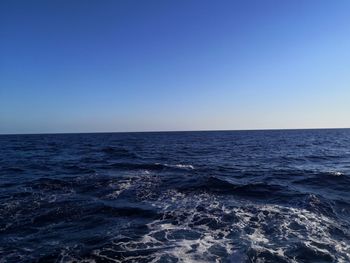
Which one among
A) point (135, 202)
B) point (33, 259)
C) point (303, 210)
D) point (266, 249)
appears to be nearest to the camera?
point (33, 259)

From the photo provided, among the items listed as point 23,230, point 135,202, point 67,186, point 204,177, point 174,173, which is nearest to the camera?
point 23,230

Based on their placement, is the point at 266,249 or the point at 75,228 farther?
the point at 75,228

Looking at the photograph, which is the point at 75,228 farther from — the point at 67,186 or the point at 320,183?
the point at 320,183

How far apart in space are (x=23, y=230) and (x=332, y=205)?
13.4m

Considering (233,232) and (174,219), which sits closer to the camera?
(233,232)

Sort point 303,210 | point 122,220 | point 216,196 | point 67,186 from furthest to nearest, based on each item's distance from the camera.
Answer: point 67,186 < point 216,196 < point 303,210 < point 122,220

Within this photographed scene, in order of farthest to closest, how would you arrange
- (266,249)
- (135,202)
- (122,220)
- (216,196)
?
(216,196) → (135,202) → (122,220) → (266,249)

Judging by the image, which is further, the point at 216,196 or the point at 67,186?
the point at 67,186

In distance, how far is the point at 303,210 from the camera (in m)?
12.5

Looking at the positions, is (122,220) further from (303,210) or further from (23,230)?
(303,210)

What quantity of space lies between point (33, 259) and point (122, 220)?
3806 mm

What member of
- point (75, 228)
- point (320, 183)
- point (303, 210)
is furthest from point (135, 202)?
point (320, 183)

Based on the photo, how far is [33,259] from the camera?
762 centimetres

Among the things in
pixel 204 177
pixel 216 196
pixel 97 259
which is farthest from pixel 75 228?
pixel 204 177
